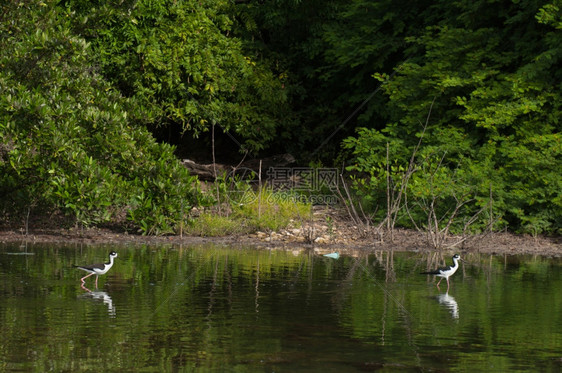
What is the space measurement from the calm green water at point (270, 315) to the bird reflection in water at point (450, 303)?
2cm

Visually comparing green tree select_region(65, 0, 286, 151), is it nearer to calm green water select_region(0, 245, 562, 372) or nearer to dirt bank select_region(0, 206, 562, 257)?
dirt bank select_region(0, 206, 562, 257)

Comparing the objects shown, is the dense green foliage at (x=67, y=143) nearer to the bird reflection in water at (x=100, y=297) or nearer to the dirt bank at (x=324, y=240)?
the dirt bank at (x=324, y=240)

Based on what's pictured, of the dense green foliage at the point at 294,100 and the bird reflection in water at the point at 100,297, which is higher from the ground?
the dense green foliage at the point at 294,100

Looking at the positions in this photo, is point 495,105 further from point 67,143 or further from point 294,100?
point 67,143

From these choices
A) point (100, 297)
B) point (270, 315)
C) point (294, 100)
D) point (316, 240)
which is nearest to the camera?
point (270, 315)

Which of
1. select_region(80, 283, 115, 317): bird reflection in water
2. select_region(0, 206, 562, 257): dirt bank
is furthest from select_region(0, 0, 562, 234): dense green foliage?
select_region(80, 283, 115, 317): bird reflection in water

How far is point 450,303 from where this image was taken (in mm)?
13047

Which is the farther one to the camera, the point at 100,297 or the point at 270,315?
the point at 100,297

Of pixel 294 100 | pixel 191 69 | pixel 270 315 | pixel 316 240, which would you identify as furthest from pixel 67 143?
pixel 294 100

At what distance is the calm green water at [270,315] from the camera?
30.1 ft

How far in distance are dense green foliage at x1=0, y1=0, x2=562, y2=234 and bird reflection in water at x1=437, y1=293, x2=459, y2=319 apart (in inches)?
237

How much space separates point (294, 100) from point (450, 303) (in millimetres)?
19201

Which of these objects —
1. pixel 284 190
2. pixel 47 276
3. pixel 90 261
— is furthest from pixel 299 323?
pixel 284 190

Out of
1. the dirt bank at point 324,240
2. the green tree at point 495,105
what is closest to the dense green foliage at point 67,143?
the dirt bank at point 324,240
